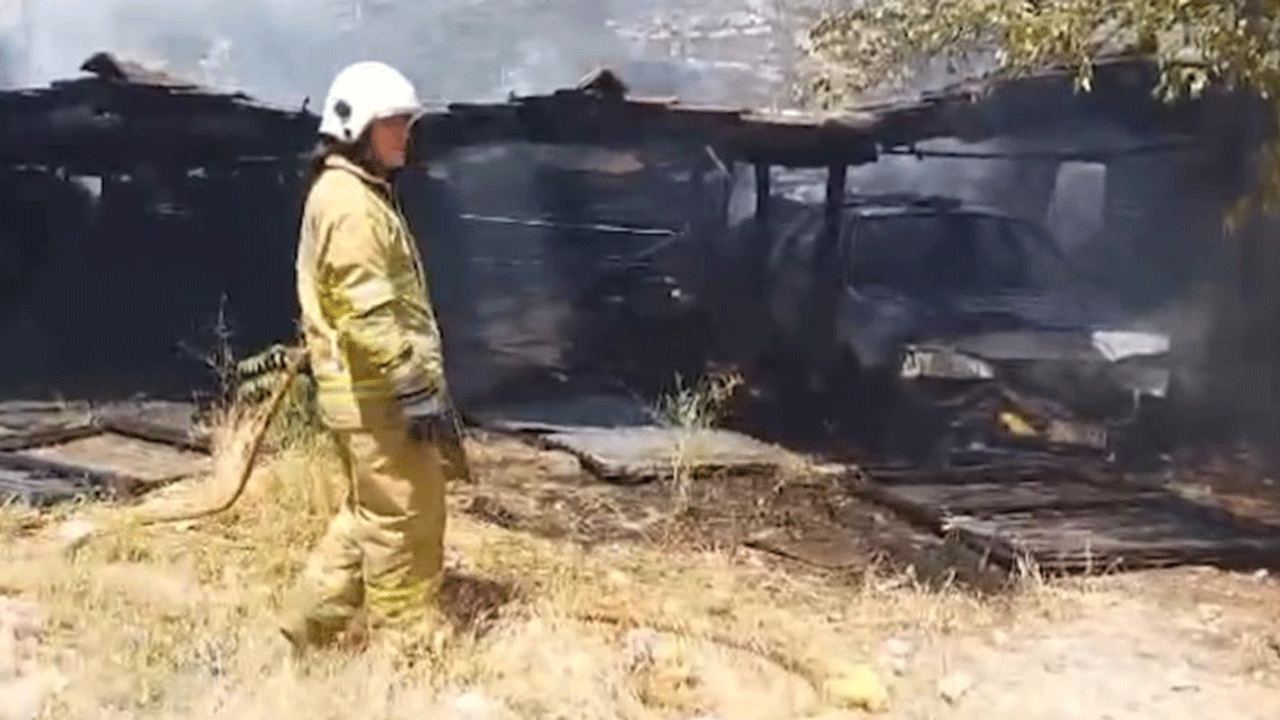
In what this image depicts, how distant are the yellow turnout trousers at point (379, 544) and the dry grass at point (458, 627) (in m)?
0.11

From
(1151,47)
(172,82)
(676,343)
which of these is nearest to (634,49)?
(676,343)

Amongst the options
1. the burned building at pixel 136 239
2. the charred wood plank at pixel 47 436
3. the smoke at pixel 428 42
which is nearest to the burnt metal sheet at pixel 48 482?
the charred wood plank at pixel 47 436

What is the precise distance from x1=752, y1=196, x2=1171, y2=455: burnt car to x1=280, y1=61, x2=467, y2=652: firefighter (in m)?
5.41

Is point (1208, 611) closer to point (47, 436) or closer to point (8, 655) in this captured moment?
point (8, 655)

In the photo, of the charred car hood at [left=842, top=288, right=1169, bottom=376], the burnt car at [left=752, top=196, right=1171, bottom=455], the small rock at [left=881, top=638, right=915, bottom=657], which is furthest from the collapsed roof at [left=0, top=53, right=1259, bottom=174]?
the small rock at [left=881, top=638, right=915, bottom=657]

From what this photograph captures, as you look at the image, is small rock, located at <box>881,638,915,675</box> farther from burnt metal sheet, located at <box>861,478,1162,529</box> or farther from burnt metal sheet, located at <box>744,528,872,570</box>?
burnt metal sheet, located at <box>861,478,1162,529</box>

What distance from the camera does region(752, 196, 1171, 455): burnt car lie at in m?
10.7

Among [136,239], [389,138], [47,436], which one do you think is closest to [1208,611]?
[389,138]

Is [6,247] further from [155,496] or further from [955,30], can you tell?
[955,30]

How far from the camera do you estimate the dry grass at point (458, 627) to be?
5293 millimetres

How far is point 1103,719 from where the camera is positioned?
17.8 feet

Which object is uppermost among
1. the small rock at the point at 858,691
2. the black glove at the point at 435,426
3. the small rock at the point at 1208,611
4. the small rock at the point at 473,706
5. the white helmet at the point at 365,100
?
the white helmet at the point at 365,100

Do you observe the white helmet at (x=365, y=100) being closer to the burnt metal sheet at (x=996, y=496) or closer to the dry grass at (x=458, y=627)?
the dry grass at (x=458, y=627)

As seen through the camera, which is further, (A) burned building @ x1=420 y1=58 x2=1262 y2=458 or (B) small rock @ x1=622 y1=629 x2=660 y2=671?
(A) burned building @ x1=420 y1=58 x2=1262 y2=458
